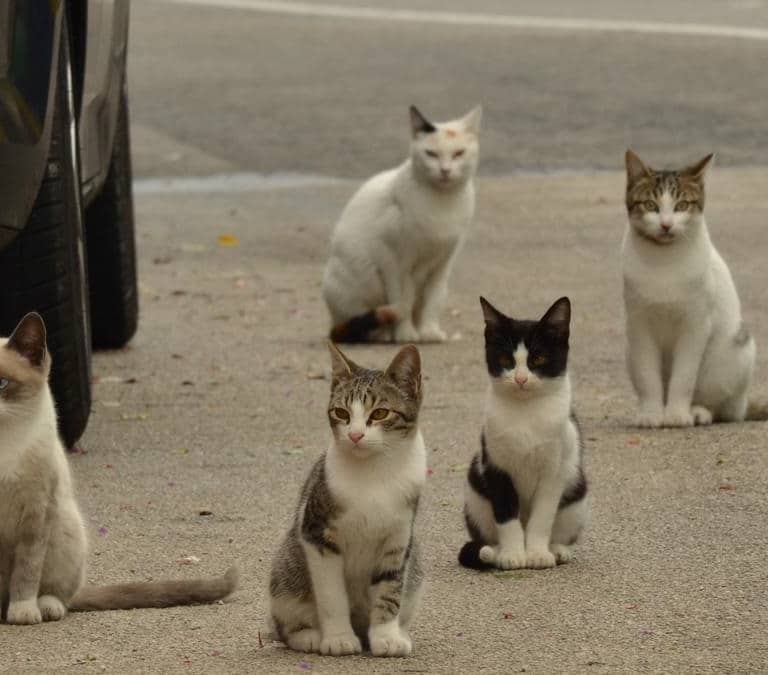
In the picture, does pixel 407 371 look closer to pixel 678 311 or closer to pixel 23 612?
pixel 23 612

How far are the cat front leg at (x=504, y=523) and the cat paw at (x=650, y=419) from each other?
186 centimetres

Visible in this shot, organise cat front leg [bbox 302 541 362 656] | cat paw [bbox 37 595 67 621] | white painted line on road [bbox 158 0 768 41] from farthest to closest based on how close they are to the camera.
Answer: white painted line on road [bbox 158 0 768 41] < cat paw [bbox 37 595 67 621] < cat front leg [bbox 302 541 362 656]

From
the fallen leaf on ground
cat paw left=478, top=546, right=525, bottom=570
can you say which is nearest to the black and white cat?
cat paw left=478, top=546, right=525, bottom=570

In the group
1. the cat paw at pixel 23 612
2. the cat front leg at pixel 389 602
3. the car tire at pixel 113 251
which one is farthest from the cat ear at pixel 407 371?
the car tire at pixel 113 251

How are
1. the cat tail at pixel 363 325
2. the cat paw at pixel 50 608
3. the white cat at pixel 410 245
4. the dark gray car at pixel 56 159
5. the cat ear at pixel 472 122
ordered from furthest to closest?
the cat ear at pixel 472 122
the white cat at pixel 410 245
the cat tail at pixel 363 325
the dark gray car at pixel 56 159
the cat paw at pixel 50 608

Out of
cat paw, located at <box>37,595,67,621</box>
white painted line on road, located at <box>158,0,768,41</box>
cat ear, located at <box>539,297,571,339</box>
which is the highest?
cat ear, located at <box>539,297,571,339</box>

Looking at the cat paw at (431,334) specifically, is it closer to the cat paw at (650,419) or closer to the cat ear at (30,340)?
the cat paw at (650,419)

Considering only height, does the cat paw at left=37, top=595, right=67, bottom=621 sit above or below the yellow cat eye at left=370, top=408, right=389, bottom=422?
below

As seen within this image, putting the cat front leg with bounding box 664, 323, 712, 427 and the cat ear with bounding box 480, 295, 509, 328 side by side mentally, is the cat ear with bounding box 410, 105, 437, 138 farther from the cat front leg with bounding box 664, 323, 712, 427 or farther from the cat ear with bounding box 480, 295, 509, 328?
the cat ear with bounding box 480, 295, 509, 328

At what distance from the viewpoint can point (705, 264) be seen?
287 inches

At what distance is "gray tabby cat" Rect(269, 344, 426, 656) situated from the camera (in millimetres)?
Answer: 4551

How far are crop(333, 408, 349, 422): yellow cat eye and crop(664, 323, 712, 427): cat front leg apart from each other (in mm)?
2866

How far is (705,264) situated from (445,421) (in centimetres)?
118

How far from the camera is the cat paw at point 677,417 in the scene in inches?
288
